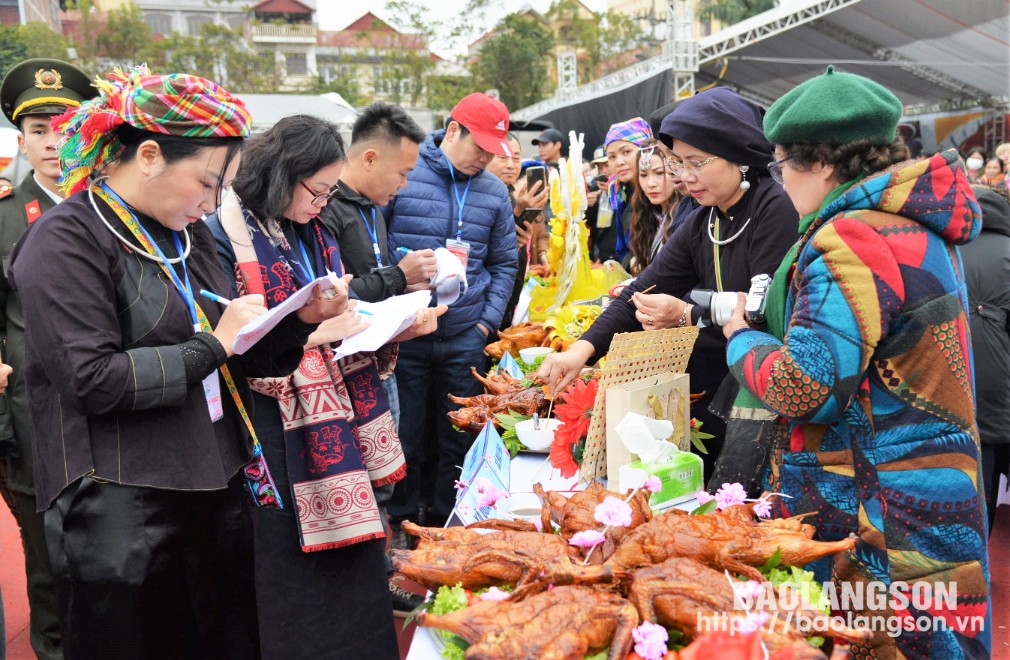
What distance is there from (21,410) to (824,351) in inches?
101

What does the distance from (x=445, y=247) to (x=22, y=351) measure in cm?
178

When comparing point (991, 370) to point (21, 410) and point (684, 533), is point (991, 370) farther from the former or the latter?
point (21, 410)

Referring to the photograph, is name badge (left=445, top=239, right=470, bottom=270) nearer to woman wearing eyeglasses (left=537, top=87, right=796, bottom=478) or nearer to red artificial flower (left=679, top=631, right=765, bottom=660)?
woman wearing eyeglasses (left=537, top=87, right=796, bottom=478)

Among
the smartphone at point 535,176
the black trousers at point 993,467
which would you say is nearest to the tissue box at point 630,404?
the black trousers at point 993,467

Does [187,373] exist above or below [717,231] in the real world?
below

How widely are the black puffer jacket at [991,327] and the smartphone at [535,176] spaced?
3.02 metres

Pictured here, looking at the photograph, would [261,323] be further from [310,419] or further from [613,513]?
[613,513]

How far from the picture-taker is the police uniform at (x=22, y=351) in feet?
8.60

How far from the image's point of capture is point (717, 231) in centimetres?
228

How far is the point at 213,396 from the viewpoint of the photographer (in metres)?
1.79

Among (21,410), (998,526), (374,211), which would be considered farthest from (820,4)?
(21,410)

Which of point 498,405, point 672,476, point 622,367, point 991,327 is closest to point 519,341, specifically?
point 498,405

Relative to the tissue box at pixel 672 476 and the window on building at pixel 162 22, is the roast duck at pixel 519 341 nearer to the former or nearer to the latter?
the tissue box at pixel 672 476

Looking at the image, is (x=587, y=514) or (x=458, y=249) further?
(x=458, y=249)
